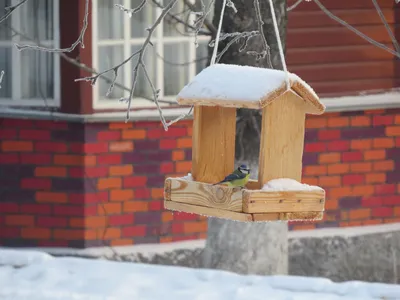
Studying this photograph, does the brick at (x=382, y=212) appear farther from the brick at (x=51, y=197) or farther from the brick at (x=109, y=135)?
the brick at (x=51, y=197)

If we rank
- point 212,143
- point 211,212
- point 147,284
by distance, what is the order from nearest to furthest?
point 211,212
point 212,143
point 147,284

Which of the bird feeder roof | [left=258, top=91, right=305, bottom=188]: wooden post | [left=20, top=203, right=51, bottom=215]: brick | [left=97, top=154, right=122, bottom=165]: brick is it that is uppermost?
the bird feeder roof

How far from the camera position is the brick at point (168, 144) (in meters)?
9.95

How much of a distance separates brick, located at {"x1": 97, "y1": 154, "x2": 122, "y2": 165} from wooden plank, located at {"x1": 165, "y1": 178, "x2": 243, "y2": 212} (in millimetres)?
4365

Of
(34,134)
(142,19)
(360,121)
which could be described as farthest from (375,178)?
(34,134)

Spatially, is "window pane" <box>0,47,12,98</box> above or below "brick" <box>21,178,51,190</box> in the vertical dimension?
above

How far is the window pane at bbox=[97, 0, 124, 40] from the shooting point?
31.7 ft

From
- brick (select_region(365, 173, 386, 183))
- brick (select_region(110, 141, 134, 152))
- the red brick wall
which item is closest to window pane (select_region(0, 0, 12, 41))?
the red brick wall

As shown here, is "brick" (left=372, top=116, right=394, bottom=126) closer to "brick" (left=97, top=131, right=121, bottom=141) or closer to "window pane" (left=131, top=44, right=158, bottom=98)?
"window pane" (left=131, top=44, right=158, bottom=98)

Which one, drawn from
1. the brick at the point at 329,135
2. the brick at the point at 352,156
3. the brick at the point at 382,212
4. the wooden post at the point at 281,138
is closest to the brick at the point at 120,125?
the brick at the point at 329,135

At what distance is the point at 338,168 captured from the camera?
35.3 feet

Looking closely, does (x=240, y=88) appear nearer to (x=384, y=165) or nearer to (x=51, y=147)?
(x=51, y=147)

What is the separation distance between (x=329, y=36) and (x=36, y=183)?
2.88 metres

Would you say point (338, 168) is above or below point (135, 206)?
above
